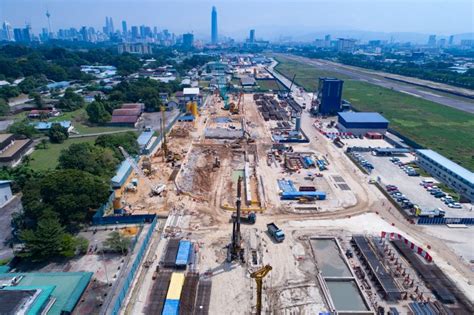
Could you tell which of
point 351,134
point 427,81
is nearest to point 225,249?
point 351,134

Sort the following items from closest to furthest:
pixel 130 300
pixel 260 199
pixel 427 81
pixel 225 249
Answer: pixel 130 300
pixel 225 249
pixel 260 199
pixel 427 81

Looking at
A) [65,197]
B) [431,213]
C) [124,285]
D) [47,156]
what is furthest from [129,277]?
[47,156]

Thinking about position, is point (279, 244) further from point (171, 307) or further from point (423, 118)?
point (423, 118)

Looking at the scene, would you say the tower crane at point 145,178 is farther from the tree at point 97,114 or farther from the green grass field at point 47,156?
the tree at point 97,114

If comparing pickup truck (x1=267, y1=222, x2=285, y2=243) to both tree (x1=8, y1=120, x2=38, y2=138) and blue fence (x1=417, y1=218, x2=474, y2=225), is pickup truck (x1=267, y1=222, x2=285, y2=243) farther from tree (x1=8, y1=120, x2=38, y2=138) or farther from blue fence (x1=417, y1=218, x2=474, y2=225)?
tree (x1=8, y1=120, x2=38, y2=138)

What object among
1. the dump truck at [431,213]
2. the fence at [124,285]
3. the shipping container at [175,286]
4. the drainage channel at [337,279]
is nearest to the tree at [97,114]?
the fence at [124,285]

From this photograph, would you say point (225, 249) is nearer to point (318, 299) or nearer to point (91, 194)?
point (318, 299)
